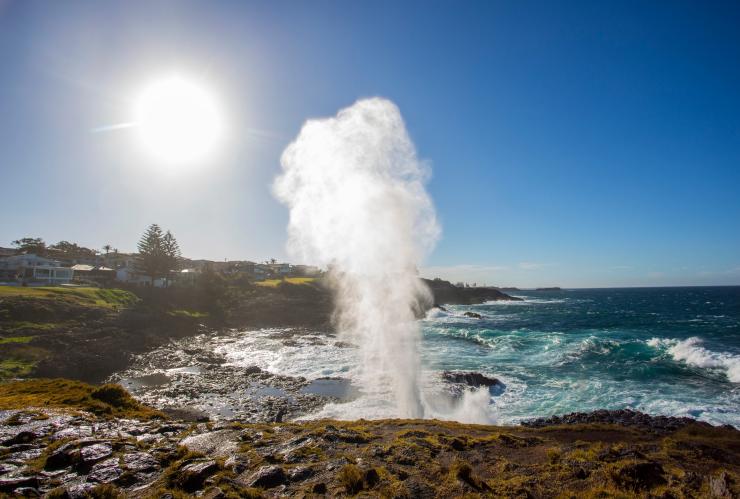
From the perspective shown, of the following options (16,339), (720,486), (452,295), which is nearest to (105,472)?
(720,486)

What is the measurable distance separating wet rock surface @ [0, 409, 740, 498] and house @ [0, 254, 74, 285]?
67661mm

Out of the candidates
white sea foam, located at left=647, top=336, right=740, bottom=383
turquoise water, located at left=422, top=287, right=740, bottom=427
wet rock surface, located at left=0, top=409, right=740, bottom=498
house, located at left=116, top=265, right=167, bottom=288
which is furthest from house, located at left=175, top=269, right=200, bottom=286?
white sea foam, located at left=647, top=336, right=740, bottom=383

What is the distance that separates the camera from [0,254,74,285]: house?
206ft

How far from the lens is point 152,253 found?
77250mm

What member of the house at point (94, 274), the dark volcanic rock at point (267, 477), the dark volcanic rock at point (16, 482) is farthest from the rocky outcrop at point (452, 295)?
the dark volcanic rock at point (16, 482)

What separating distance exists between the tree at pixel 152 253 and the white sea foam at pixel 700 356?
3521 inches

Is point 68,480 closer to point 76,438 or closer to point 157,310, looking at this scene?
point 76,438

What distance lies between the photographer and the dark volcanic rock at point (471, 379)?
1062 inches

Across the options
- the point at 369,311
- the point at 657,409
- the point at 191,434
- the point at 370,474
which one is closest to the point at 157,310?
the point at 369,311

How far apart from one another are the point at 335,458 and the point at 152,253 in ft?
267

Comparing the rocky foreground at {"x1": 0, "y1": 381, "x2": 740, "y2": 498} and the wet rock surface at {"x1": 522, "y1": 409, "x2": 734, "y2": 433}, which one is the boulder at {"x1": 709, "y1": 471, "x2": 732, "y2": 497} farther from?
the wet rock surface at {"x1": 522, "y1": 409, "x2": 734, "y2": 433}

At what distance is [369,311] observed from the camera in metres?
33.7

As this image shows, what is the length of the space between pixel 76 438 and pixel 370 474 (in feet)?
32.4

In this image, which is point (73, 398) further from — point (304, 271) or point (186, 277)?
point (304, 271)
